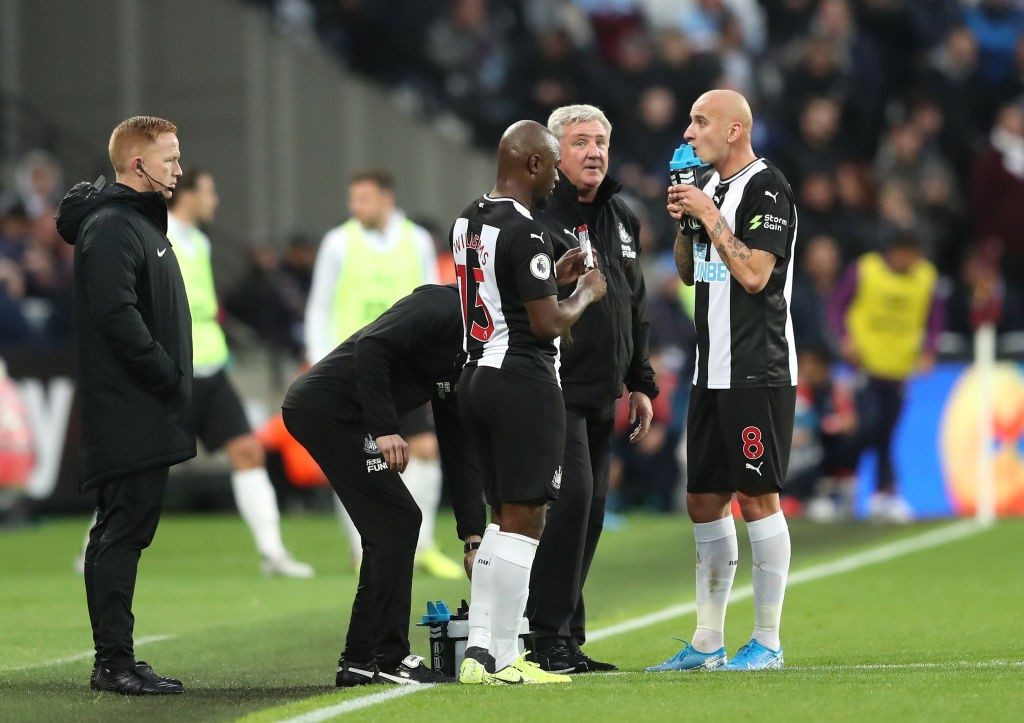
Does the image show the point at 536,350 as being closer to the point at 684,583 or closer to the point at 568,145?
the point at 568,145

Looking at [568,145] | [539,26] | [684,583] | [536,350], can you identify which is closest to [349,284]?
[684,583]

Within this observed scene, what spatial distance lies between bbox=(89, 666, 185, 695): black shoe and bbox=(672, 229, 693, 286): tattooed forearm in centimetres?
280

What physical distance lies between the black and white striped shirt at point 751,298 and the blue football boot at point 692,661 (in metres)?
1.15

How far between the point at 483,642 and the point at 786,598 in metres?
4.01

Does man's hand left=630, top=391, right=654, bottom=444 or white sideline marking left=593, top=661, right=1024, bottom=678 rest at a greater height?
man's hand left=630, top=391, right=654, bottom=444

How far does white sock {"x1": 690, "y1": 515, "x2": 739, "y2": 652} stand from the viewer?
25.9ft

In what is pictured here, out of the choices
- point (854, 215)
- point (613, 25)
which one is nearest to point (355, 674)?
point (854, 215)

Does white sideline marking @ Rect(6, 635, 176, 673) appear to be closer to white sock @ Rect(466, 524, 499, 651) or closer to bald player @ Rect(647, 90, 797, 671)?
white sock @ Rect(466, 524, 499, 651)

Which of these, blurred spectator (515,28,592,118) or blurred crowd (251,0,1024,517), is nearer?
blurred crowd (251,0,1024,517)

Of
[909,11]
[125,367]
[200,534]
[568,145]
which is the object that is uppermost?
[909,11]

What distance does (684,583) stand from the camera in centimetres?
1191

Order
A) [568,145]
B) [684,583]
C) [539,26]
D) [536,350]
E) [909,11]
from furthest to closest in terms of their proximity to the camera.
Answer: [539,26] → [909,11] → [684,583] → [568,145] → [536,350]

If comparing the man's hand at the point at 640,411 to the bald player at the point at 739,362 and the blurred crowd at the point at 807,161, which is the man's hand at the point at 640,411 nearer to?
the bald player at the point at 739,362

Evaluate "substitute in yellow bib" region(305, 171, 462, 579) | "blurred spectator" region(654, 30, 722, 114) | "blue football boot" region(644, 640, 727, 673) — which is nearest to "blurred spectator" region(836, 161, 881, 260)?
"blurred spectator" region(654, 30, 722, 114)
